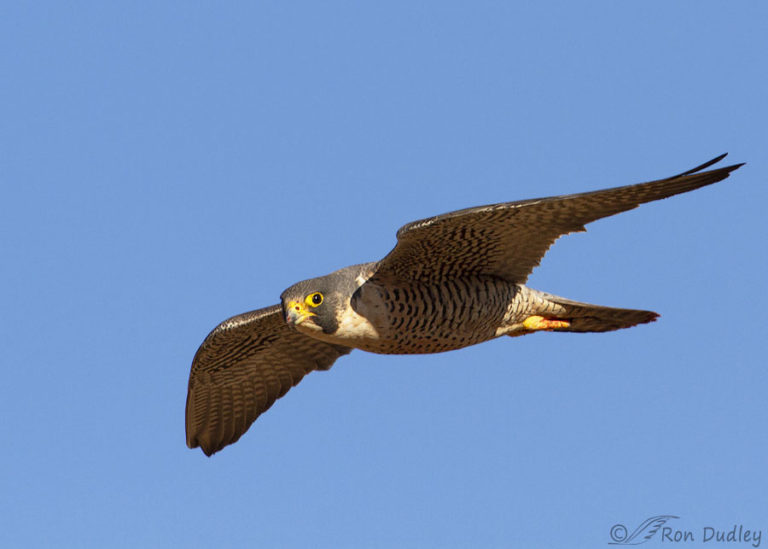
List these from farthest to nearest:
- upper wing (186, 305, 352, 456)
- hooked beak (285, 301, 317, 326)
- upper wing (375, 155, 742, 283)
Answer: upper wing (186, 305, 352, 456)
hooked beak (285, 301, 317, 326)
upper wing (375, 155, 742, 283)

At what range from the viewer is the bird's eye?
8883 millimetres

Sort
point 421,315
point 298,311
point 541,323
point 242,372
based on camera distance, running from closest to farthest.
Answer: point 298,311
point 421,315
point 541,323
point 242,372

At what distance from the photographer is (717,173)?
7469 millimetres

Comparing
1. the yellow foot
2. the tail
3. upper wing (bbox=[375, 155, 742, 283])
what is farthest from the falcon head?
Answer: the tail

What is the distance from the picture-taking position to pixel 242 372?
437 inches

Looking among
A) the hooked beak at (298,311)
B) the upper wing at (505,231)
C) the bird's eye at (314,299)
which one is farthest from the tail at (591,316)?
the hooked beak at (298,311)

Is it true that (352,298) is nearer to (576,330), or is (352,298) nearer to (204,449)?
(576,330)

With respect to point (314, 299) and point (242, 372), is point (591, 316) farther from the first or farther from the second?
point (242, 372)

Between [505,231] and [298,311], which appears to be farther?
[298,311]

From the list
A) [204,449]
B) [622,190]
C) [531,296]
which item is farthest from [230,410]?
[622,190]

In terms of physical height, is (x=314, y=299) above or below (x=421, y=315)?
above

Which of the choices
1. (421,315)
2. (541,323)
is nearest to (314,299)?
(421,315)

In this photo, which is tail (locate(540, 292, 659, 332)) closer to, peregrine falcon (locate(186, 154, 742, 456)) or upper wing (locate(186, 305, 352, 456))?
peregrine falcon (locate(186, 154, 742, 456))

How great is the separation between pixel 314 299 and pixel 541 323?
2.29 meters
